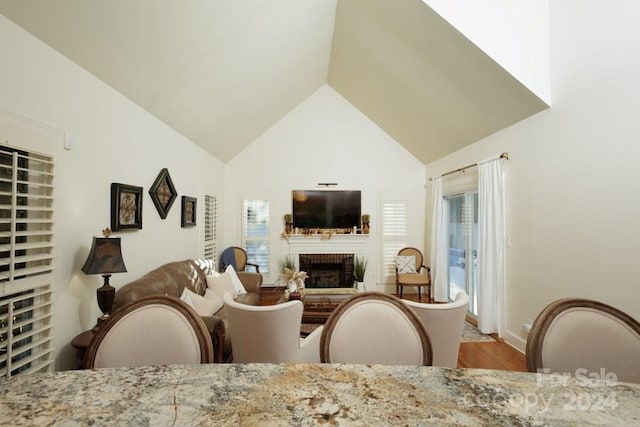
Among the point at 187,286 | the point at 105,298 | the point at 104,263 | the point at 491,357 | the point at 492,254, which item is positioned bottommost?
the point at 491,357

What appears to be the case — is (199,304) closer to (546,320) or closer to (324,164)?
(546,320)

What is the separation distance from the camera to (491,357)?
3207mm

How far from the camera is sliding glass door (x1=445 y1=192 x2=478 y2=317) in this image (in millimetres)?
4449

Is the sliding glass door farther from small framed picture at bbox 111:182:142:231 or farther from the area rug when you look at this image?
small framed picture at bbox 111:182:142:231

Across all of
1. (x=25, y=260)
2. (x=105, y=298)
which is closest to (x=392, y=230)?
(x=105, y=298)

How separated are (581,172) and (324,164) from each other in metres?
4.11

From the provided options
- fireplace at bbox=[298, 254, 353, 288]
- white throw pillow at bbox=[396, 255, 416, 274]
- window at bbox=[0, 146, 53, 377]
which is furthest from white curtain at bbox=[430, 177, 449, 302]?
window at bbox=[0, 146, 53, 377]

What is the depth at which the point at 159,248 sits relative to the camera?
3.49 metres

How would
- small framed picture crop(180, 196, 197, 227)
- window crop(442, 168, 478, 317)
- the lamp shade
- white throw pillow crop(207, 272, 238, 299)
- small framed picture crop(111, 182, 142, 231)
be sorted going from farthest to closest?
window crop(442, 168, 478, 317)
small framed picture crop(180, 196, 197, 227)
white throw pillow crop(207, 272, 238, 299)
small framed picture crop(111, 182, 142, 231)
the lamp shade

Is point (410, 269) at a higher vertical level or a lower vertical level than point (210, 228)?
lower

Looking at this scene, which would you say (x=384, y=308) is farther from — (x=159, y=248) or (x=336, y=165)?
(x=336, y=165)

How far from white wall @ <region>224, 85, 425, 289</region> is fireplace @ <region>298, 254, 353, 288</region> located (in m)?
0.43

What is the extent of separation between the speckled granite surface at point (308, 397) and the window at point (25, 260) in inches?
47.9

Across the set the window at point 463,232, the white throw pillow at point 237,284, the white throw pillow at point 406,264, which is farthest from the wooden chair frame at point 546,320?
the white throw pillow at point 406,264
